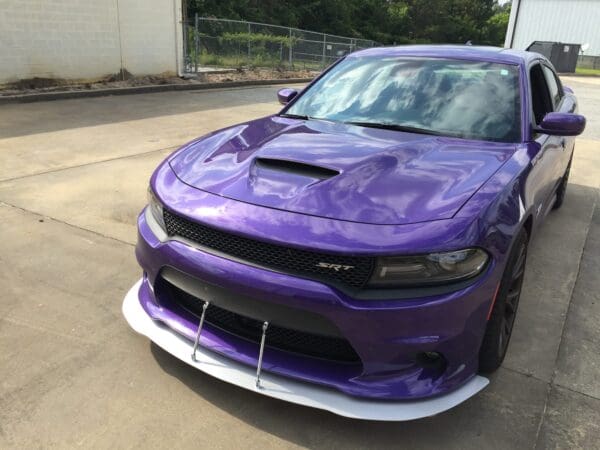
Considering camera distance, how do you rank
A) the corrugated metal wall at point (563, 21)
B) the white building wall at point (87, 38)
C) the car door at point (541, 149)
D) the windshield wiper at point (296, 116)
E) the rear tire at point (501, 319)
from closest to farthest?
the rear tire at point (501, 319)
the car door at point (541, 149)
the windshield wiper at point (296, 116)
the white building wall at point (87, 38)
the corrugated metal wall at point (563, 21)

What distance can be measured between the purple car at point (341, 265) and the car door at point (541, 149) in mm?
81

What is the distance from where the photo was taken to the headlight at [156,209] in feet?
8.36

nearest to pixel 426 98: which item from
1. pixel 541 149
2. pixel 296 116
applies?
pixel 541 149

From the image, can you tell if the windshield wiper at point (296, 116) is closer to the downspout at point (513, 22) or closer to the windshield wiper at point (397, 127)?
the windshield wiper at point (397, 127)

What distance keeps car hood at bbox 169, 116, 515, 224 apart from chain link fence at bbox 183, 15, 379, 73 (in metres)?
14.1

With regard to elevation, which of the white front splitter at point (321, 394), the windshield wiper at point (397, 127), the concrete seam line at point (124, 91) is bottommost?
the concrete seam line at point (124, 91)

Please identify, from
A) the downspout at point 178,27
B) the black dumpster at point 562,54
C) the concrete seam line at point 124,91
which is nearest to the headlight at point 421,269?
the concrete seam line at point 124,91

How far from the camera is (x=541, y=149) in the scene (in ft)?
10.5

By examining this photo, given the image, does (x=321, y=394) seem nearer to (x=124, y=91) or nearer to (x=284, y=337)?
(x=284, y=337)

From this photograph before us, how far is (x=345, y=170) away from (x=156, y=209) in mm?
981

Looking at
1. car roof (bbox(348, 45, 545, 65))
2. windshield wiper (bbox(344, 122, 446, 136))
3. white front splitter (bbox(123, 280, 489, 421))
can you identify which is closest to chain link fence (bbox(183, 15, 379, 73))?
car roof (bbox(348, 45, 545, 65))

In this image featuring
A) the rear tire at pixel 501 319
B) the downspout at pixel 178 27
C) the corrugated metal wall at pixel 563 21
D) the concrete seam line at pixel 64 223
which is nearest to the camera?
the rear tire at pixel 501 319

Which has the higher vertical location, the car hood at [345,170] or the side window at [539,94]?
the side window at [539,94]

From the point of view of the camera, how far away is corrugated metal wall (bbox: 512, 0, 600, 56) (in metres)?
45.8
